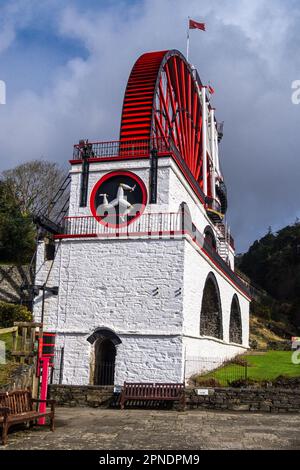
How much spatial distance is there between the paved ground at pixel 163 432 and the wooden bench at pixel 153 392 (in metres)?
0.85

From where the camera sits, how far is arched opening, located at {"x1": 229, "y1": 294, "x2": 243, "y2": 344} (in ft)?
94.0

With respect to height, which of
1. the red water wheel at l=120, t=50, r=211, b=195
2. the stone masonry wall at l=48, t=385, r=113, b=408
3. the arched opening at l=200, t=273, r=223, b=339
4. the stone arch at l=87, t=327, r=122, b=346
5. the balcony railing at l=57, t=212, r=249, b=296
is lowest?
the stone masonry wall at l=48, t=385, r=113, b=408

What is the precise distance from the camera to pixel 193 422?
11648mm

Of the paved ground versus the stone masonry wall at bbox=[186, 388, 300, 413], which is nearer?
the paved ground

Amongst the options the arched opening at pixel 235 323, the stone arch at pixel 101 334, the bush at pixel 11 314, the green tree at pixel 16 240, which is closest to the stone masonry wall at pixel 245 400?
the stone arch at pixel 101 334

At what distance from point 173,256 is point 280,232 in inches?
1859

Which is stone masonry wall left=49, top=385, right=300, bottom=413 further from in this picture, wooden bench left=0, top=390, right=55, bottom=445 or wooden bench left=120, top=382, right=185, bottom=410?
wooden bench left=0, top=390, right=55, bottom=445

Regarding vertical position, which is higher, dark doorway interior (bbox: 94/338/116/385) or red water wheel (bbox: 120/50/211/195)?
red water wheel (bbox: 120/50/211/195)

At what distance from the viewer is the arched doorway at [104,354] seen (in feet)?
56.1

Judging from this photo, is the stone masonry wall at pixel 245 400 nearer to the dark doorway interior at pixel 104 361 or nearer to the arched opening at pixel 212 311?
the dark doorway interior at pixel 104 361

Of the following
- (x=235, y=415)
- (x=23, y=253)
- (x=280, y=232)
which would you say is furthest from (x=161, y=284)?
(x=280, y=232)

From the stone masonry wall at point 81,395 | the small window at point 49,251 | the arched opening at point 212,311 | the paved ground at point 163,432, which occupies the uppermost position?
the small window at point 49,251

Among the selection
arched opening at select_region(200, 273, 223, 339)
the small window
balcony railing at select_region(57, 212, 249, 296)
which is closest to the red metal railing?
balcony railing at select_region(57, 212, 249, 296)

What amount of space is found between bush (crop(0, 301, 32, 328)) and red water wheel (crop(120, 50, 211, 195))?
7609 millimetres
